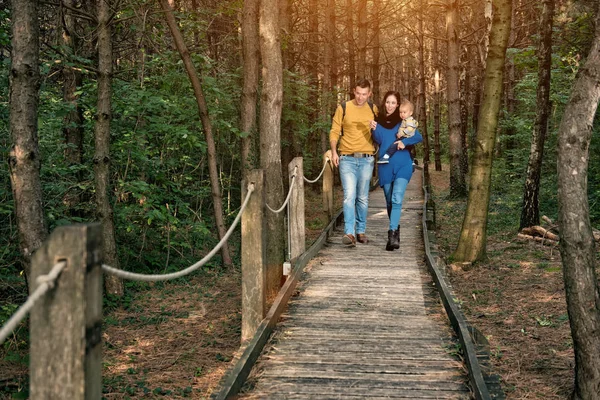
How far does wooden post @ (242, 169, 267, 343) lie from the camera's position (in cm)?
550

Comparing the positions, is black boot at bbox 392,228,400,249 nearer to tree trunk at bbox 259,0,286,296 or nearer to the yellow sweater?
the yellow sweater

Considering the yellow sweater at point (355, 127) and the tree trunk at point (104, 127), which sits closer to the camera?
the yellow sweater at point (355, 127)

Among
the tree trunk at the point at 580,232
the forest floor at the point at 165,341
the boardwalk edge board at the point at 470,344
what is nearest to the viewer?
the boardwalk edge board at the point at 470,344

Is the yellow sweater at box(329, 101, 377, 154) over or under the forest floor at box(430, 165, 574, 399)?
over

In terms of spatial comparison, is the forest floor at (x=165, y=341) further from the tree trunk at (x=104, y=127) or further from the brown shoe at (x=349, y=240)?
the brown shoe at (x=349, y=240)

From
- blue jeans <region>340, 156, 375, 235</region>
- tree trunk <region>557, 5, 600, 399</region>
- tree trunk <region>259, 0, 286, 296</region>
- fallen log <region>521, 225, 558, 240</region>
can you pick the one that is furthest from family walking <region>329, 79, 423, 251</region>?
fallen log <region>521, 225, 558, 240</region>

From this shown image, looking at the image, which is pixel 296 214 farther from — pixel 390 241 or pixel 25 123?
pixel 25 123

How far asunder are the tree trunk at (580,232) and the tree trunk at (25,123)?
579 centimetres

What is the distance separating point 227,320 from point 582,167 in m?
6.69

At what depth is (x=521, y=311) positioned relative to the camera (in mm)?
7910

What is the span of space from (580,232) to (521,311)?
11.8 ft

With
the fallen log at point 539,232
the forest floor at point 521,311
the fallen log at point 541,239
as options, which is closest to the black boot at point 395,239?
the forest floor at point 521,311

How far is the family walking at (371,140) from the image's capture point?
28.4 ft

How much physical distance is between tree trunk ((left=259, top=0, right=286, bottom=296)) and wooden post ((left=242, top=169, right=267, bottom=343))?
2422 mm
